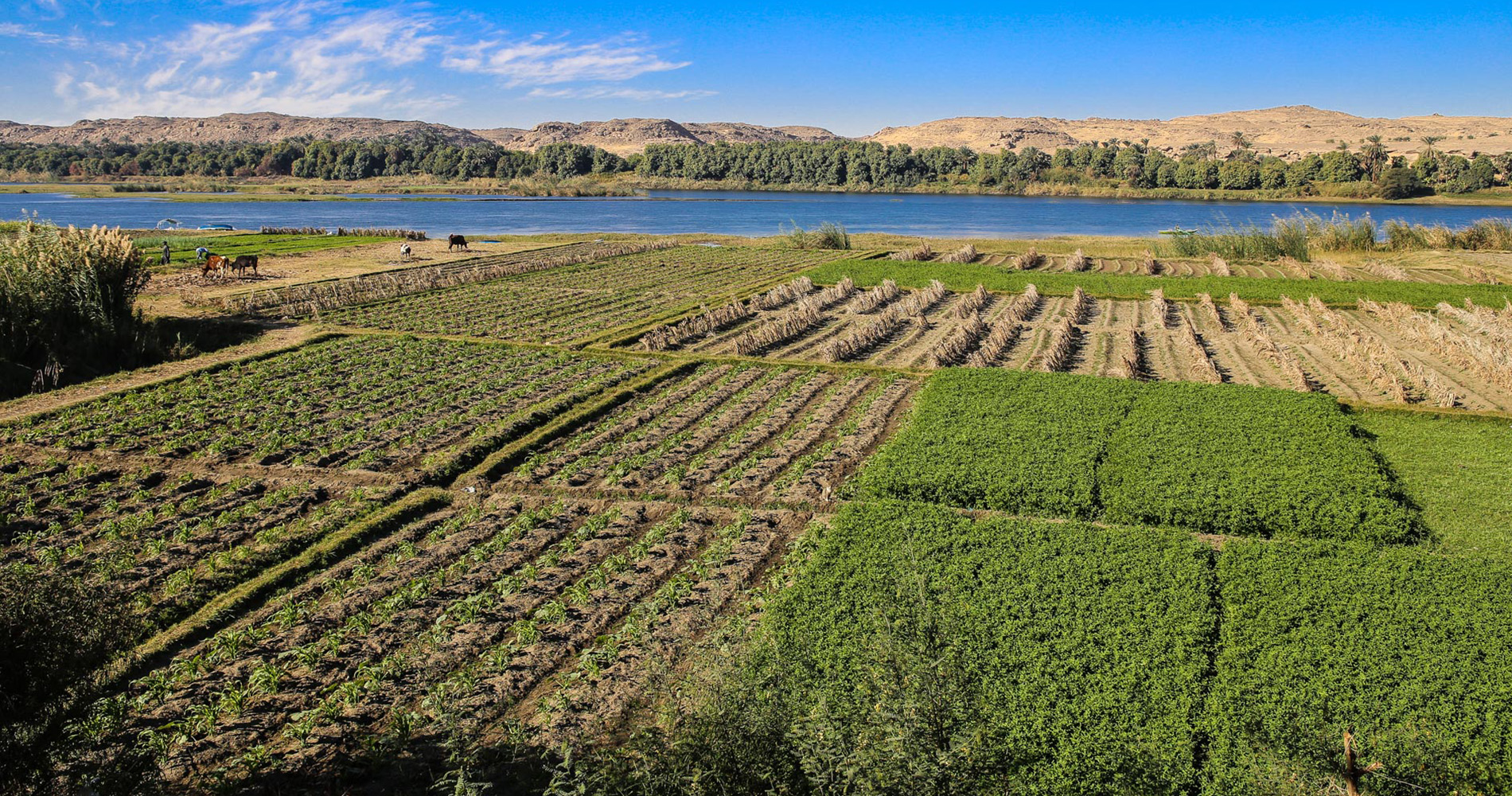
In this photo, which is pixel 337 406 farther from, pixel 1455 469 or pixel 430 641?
pixel 1455 469

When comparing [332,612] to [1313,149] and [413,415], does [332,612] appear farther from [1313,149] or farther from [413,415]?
[1313,149]

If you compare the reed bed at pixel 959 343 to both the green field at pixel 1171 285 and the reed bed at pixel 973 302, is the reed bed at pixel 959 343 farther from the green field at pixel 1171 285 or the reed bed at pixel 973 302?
the green field at pixel 1171 285

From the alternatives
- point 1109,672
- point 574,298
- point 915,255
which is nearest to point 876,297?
point 574,298

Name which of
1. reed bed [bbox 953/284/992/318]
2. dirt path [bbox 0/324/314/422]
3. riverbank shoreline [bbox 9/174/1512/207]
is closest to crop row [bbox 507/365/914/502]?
reed bed [bbox 953/284/992/318]

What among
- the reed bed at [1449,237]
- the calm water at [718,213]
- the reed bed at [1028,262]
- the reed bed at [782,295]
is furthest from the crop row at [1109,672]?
the calm water at [718,213]

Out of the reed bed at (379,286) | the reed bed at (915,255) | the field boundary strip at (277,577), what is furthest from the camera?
the reed bed at (915,255)
